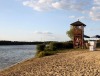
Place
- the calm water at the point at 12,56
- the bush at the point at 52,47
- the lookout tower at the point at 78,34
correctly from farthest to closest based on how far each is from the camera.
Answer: the lookout tower at the point at 78,34, the bush at the point at 52,47, the calm water at the point at 12,56

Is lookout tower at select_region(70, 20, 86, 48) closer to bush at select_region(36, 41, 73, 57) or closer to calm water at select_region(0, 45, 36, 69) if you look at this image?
bush at select_region(36, 41, 73, 57)

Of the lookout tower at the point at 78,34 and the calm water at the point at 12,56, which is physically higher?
the lookout tower at the point at 78,34

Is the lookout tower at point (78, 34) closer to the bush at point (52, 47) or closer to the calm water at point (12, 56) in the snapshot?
the bush at point (52, 47)

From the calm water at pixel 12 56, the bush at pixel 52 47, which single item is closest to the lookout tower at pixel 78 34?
the bush at pixel 52 47

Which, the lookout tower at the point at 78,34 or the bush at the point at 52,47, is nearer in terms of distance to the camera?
the bush at the point at 52,47

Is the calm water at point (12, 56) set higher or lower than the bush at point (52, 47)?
lower

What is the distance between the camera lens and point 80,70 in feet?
61.3

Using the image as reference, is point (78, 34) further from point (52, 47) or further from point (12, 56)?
point (12, 56)

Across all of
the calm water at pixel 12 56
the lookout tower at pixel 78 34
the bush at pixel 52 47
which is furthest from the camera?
the lookout tower at pixel 78 34

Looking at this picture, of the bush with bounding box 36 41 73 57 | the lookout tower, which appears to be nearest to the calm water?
the bush with bounding box 36 41 73 57

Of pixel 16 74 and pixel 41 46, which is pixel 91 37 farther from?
pixel 16 74

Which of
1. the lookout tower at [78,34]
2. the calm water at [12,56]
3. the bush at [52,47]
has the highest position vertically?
the lookout tower at [78,34]

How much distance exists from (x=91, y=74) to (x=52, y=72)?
113 inches

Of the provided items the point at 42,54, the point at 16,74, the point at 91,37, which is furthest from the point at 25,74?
the point at 91,37
